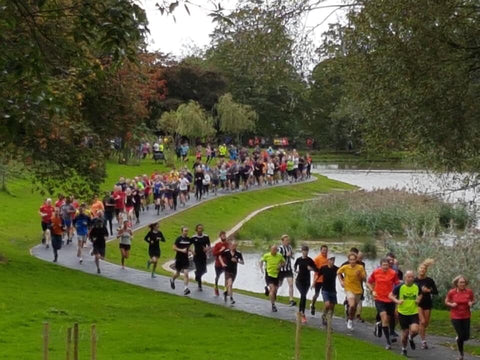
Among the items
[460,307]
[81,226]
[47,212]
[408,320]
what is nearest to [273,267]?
[408,320]

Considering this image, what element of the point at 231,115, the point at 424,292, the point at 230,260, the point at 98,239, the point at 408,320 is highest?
the point at 231,115

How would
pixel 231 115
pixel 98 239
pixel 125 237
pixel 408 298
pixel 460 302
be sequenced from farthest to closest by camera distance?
pixel 231 115, pixel 125 237, pixel 98 239, pixel 408 298, pixel 460 302

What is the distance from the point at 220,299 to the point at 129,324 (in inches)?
182

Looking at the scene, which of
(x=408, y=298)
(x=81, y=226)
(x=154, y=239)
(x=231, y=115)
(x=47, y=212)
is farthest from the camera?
(x=231, y=115)

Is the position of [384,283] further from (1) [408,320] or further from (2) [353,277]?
(2) [353,277]

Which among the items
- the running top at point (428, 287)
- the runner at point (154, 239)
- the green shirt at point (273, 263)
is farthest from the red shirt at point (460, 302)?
the runner at point (154, 239)

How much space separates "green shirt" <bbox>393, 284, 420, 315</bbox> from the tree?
54820mm

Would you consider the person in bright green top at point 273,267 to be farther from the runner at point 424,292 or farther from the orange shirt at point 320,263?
the runner at point 424,292

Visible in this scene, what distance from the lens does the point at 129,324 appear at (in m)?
17.3

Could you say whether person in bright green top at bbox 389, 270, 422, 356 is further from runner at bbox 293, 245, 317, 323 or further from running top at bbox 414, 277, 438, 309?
runner at bbox 293, 245, 317, 323

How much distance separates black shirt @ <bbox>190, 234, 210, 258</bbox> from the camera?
22016 millimetres

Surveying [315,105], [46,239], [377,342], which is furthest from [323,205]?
[315,105]

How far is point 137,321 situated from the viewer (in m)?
17.8

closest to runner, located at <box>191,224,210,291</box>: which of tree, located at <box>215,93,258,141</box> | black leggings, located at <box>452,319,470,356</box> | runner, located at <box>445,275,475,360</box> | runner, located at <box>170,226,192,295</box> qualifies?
runner, located at <box>170,226,192,295</box>
